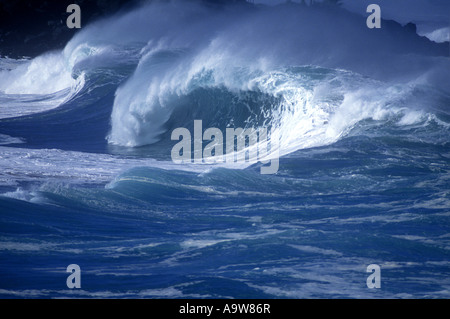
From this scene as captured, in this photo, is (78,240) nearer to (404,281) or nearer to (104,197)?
(104,197)

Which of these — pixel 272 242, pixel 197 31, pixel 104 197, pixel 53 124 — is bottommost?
pixel 272 242

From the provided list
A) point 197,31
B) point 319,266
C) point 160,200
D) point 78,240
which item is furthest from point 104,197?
point 197,31

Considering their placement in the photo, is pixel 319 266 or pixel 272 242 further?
pixel 272 242
